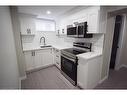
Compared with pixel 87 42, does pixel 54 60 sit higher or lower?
lower

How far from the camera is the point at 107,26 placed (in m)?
2.01

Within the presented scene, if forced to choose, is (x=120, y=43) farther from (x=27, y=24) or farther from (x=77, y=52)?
(x=27, y=24)

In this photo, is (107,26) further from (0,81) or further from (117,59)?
(0,81)

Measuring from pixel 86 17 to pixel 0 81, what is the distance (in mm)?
2202

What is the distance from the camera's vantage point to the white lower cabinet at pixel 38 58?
2876 mm

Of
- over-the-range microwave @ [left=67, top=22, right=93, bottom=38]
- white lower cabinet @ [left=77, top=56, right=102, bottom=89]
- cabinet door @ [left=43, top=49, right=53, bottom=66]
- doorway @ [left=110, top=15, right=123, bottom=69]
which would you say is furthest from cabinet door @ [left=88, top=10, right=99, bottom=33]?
cabinet door @ [left=43, top=49, right=53, bottom=66]

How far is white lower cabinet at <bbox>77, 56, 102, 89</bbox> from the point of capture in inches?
69.4

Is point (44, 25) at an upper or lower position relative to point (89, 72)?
upper

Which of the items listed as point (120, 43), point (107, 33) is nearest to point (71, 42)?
point (107, 33)

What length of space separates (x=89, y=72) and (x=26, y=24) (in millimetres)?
2955

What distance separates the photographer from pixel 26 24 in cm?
297

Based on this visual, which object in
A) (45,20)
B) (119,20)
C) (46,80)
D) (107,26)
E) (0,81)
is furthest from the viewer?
(45,20)

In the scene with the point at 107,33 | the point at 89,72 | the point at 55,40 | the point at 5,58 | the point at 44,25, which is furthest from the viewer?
the point at 55,40

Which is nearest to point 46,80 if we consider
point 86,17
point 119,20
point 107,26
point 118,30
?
point 86,17
